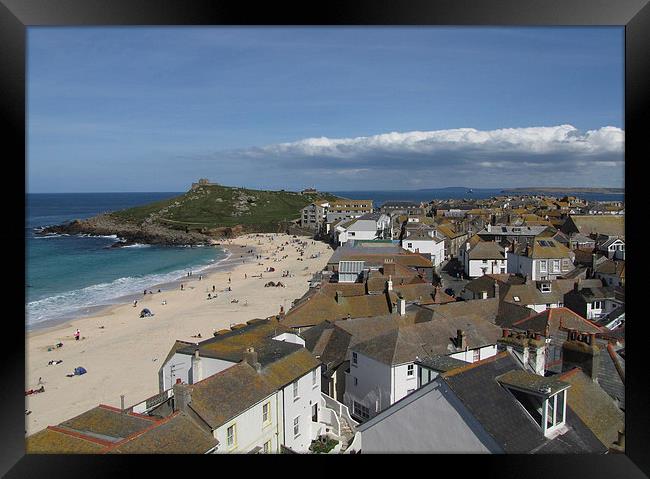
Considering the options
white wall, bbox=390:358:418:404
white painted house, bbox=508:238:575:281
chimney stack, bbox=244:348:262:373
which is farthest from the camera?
white painted house, bbox=508:238:575:281

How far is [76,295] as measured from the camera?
1241 inches

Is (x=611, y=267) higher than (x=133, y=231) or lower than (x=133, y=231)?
lower

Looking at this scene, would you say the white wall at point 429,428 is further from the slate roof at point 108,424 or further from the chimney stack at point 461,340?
the chimney stack at point 461,340

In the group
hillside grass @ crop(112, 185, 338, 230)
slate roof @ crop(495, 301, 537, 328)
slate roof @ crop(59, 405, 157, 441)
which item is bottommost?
slate roof @ crop(495, 301, 537, 328)

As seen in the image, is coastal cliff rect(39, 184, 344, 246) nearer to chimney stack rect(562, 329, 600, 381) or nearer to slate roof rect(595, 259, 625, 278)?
slate roof rect(595, 259, 625, 278)

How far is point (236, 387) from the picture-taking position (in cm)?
754

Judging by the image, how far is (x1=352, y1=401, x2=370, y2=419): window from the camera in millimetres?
10614

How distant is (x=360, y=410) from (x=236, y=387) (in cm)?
410

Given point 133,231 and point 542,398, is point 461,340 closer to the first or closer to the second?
point 542,398

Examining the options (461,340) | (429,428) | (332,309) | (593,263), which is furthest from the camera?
(593,263)

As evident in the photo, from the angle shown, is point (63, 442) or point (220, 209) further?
point (220, 209)

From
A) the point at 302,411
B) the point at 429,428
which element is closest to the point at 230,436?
the point at 302,411

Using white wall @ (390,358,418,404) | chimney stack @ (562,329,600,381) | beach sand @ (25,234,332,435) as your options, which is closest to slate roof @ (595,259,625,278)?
white wall @ (390,358,418,404)

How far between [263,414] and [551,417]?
428cm
